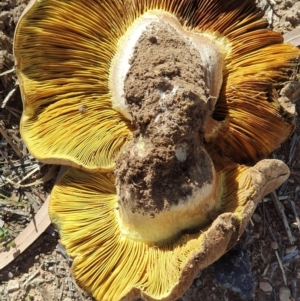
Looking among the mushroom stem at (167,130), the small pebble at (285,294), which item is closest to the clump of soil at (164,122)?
the mushroom stem at (167,130)

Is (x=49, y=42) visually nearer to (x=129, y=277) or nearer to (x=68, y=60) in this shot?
(x=68, y=60)

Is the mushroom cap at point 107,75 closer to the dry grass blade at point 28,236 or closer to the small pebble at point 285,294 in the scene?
the dry grass blade at point 28,236

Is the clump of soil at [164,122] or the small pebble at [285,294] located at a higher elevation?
the clump of soil at [164,122]

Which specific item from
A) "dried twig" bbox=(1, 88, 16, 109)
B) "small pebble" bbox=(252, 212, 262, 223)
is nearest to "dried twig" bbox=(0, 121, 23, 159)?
"dried twig" bbox=(1, 88, 16, 109)

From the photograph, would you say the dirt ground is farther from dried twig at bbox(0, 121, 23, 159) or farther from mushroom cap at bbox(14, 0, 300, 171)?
mushroom cap at bbox(14, 0, 300, 171)

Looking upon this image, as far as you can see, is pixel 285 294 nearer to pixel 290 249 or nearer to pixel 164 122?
pixel 290 249

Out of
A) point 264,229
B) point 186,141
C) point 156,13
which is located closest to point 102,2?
point 156,13

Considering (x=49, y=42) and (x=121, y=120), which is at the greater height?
(x=49, y=42)
